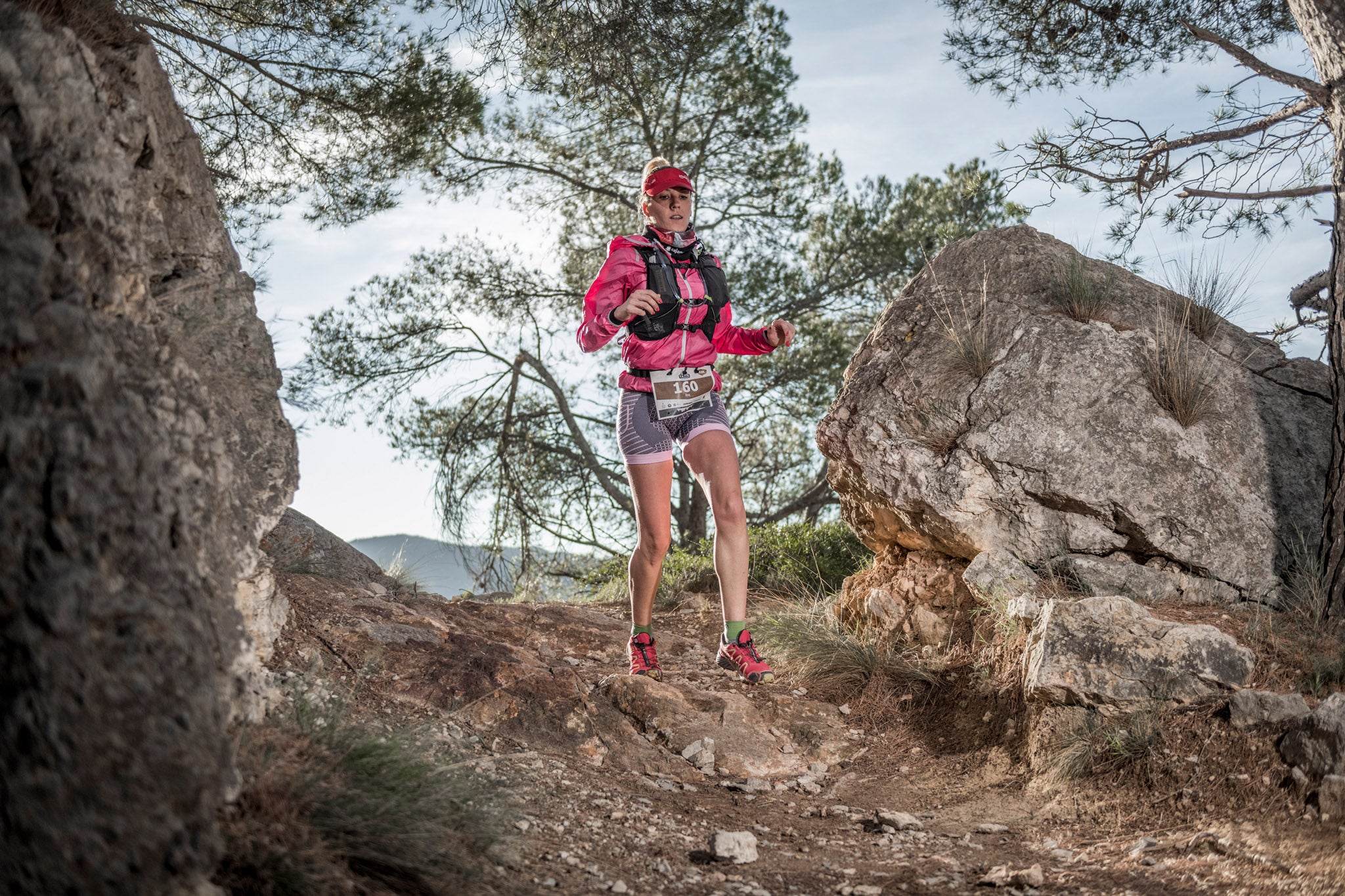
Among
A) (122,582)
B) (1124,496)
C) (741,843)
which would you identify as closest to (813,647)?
(1124,496)

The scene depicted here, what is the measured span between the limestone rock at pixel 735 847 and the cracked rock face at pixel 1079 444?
224 centimetres

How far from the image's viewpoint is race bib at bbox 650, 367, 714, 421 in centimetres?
448

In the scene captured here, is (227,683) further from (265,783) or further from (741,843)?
(741,843)

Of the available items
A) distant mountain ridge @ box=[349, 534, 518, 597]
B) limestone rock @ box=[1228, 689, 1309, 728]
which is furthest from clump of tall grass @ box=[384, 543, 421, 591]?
limestone rock @ box=[1228, 689, 1309, 728]

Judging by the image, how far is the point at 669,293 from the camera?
14.6ft

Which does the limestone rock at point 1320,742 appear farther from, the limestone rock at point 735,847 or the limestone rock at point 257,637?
the limestone rock at point 257,637

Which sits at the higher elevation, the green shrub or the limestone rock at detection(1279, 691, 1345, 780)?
the green shrub

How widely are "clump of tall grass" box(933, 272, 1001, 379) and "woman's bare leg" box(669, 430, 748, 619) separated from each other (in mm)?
1465

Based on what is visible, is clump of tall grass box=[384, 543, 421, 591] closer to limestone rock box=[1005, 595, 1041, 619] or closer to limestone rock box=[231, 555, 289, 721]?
limestone rock box=[231, 555, 289, 721]

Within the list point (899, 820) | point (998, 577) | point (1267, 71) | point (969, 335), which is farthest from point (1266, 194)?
point (899, 820)

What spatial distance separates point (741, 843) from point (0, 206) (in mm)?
2696

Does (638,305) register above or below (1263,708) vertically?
above

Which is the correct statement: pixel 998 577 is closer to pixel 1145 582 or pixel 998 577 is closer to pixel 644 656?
pixel 1145 582

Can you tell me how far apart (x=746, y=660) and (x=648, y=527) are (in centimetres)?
82
